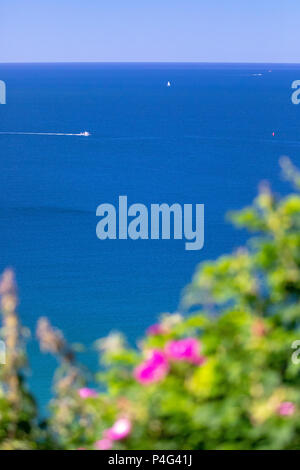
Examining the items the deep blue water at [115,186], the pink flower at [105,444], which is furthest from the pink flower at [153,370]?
the deep blue water at [115,186]

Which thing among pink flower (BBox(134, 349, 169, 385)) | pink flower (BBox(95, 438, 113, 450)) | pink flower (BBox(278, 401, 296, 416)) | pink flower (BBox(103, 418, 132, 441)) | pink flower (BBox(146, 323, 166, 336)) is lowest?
pink flower (BBox(95, 438, 113, 450))

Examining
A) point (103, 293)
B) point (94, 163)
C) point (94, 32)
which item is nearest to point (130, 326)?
point (103, 293)

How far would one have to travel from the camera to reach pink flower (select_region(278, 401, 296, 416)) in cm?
121

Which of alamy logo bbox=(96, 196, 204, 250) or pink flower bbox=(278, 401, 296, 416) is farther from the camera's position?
alamy logo bbox=(96, 196, 204, 250)

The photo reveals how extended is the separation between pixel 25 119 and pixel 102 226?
3172 centimetres

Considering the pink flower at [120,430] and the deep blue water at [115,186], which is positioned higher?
the deep blue water at [115,186]

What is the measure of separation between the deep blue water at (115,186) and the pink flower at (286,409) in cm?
1157

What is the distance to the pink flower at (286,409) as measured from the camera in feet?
3.98

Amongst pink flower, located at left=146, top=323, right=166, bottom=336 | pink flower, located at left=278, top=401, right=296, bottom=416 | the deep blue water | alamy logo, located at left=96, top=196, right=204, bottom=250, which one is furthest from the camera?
alamy logo, located at left=96, top=196, right=204, bottom=250

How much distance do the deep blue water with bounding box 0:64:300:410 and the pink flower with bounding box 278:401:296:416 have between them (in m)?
11.6

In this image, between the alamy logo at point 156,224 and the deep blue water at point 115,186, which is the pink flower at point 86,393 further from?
the alamy logo at point 156,224

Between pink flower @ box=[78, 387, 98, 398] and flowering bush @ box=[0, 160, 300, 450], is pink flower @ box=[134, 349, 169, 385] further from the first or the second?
pink flower @ box=[78, 387, 98, 398]

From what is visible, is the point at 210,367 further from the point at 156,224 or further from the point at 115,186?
the point at 115,186

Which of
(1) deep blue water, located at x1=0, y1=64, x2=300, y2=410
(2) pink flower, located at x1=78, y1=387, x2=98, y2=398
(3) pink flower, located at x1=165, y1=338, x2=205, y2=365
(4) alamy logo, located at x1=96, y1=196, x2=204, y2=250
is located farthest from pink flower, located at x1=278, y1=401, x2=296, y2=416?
(4) alamy logo, located at x1=96, y1=196, x2=204, y2=250
